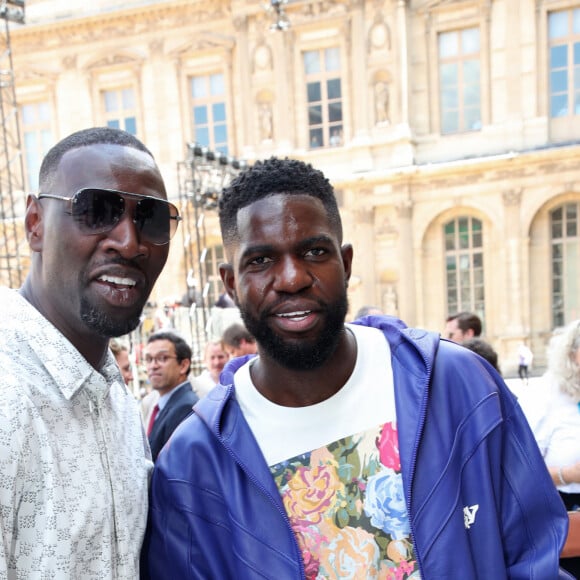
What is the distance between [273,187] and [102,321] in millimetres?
541

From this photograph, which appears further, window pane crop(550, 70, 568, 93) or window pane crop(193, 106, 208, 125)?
window pane crop(193, 106, 208, 125)

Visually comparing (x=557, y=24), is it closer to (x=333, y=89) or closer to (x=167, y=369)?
(x=333, y=89)

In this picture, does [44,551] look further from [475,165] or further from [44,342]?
[475,165]

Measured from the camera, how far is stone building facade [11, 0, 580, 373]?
13.3m

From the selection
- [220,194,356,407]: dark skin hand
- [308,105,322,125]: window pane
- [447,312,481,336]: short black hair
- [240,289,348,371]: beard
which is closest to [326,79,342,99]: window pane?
[308,105,322,125]: window pane

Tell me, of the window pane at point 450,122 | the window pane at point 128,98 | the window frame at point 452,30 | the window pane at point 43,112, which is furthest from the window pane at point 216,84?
the window pane at point 450,122

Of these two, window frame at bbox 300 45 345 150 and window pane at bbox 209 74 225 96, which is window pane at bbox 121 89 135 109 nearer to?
window pane at bbox 209 74 225 96

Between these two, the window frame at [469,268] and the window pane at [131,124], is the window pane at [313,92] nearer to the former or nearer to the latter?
the window frame at [469,268]

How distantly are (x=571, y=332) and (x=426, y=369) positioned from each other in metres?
2.24

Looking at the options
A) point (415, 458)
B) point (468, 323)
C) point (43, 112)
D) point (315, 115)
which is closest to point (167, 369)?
point (468, 323)

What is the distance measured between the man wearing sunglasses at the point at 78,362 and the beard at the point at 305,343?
0.31m

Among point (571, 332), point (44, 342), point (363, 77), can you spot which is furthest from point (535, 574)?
point (363, 77)

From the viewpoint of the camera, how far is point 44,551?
1098 mm

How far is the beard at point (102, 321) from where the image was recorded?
4.24ft
